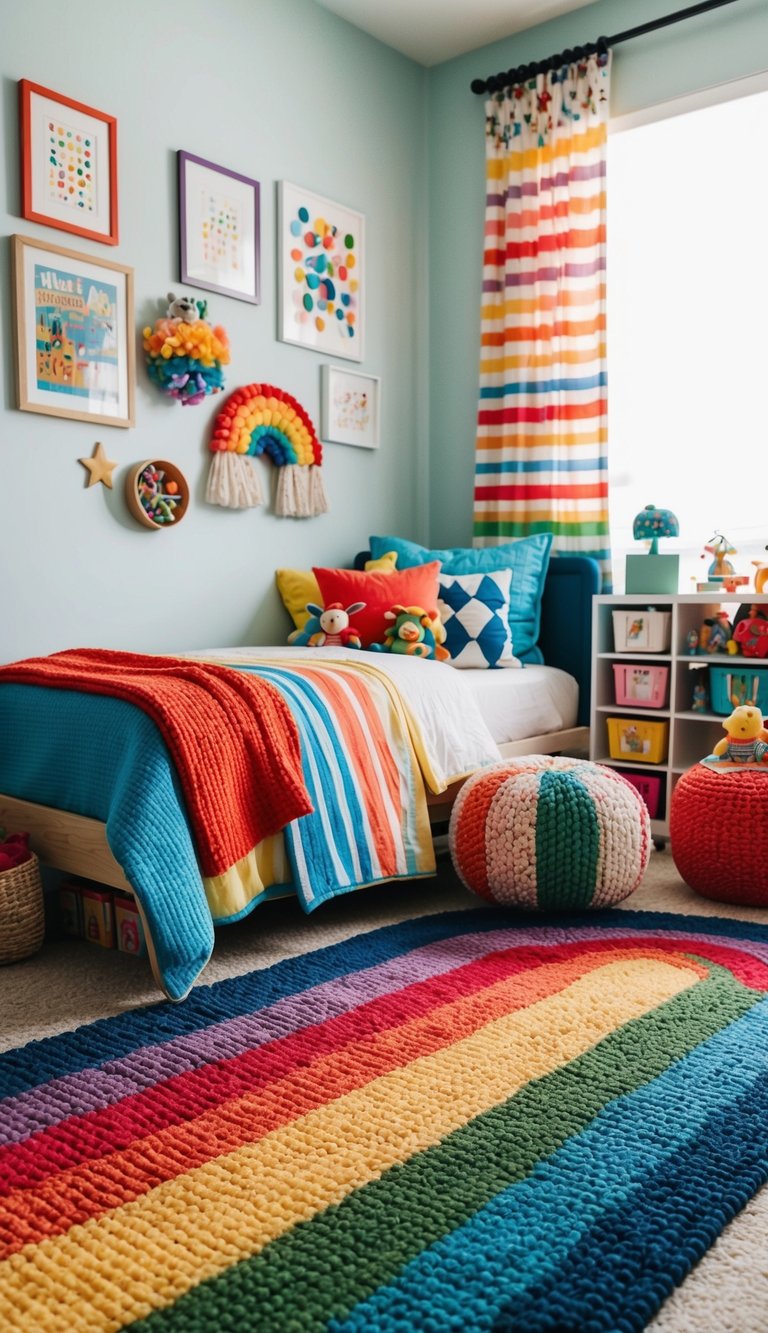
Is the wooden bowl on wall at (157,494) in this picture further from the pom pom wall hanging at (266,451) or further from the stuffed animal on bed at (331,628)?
the stuffed animal on bed at (331,628)

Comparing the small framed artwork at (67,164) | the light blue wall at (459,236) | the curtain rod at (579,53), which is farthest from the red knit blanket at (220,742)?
the curtain rod at (579,53)

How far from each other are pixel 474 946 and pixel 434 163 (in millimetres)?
3321

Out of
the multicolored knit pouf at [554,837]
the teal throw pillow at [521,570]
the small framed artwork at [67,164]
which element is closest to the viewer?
the multicolored knit pouf at [554,837]

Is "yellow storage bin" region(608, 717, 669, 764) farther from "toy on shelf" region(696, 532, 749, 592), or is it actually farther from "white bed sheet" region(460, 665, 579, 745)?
"toy on shelf" region(696, 532, 749, 592)

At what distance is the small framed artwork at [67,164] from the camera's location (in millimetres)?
2770

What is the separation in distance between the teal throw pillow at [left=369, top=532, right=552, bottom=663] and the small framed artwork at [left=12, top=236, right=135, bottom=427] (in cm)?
117

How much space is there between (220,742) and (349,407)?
2146 mm

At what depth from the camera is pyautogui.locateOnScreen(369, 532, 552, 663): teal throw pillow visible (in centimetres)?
352

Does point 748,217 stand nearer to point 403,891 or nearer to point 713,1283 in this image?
point 403,891

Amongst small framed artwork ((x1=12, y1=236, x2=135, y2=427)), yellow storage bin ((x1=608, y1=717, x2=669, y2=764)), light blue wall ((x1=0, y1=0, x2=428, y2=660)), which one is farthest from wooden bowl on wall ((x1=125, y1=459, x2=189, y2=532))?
yellow storage bin ((x1=608, y1=717, x2=669, y2=764))

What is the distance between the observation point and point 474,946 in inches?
86.8

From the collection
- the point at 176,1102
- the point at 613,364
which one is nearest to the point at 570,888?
the point at 176,1102

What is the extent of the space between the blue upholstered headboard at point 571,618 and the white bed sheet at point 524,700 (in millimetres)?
59

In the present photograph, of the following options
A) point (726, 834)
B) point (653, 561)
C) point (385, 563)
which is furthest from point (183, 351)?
point (726, 834)
